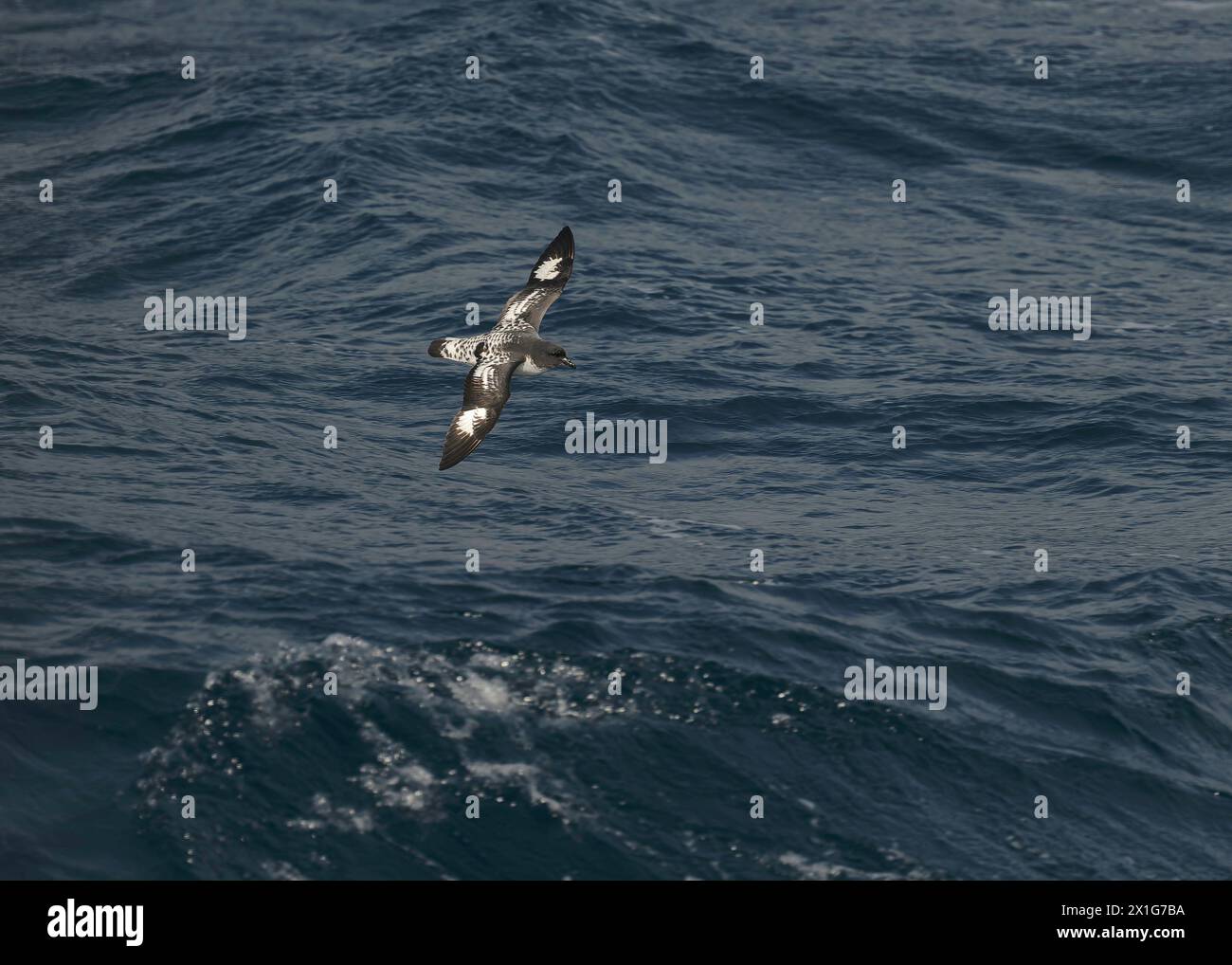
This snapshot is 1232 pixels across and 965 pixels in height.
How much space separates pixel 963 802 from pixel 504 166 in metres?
30.7

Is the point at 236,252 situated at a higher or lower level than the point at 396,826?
higher

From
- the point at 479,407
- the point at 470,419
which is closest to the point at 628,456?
the point at 479,407

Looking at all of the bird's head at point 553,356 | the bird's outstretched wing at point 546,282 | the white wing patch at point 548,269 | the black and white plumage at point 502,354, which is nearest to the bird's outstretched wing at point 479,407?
the black and white plumage at point 502,354

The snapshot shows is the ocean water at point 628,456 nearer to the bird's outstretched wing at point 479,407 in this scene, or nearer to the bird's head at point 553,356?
the bird's outstretched wing at point 479,407

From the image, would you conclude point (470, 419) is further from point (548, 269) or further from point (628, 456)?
point (628, 456)

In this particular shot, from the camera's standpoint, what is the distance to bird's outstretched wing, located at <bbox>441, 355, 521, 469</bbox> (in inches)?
977

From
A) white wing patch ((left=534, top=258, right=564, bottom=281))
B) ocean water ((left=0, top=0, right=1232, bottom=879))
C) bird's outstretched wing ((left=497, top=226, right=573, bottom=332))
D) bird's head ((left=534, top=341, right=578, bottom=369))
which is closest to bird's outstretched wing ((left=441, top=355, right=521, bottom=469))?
bird's head ((left=534, top=341, right=578, bottom=369))

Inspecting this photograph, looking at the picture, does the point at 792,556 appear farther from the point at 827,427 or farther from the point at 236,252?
the point at 236,252

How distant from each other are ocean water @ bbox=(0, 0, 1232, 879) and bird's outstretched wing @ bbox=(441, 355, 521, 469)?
3515 mm

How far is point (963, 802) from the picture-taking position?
24562 mm

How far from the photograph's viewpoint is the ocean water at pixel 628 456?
78.3ft

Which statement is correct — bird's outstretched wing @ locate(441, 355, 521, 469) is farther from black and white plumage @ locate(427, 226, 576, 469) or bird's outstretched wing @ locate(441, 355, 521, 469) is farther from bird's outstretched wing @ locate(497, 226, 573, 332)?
bird's outstretched wing @ locate(497, 226, 573, 332)

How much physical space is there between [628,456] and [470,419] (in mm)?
10777
